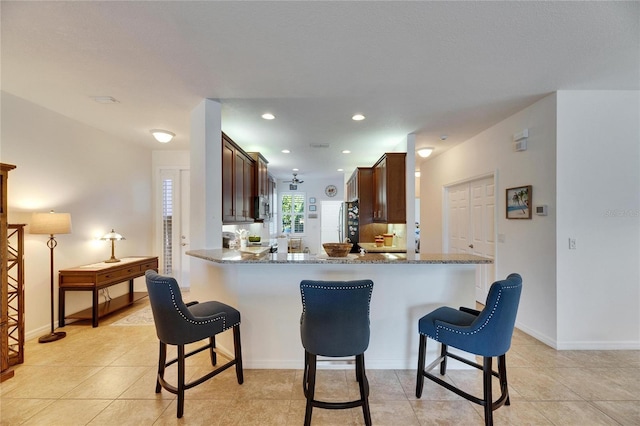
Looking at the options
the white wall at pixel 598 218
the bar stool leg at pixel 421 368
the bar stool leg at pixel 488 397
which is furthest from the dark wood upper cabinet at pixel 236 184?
the white wall at pixel 598 218

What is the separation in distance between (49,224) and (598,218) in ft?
19.1

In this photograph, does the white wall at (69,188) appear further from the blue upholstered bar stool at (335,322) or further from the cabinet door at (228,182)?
the blue upholstered bar stool at (335,322)

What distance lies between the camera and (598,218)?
2.89 m

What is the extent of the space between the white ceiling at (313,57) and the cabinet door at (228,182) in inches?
16.6

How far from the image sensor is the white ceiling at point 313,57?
1.77 metres

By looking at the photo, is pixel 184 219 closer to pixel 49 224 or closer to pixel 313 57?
pixel 49 224

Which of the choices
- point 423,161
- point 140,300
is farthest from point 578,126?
point 140,300

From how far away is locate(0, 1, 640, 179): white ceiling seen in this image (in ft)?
5.81

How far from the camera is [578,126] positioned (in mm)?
2902

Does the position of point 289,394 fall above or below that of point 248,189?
below

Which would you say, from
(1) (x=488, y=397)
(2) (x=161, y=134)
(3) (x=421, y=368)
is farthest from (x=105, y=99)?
(1) (x=488, y=397)

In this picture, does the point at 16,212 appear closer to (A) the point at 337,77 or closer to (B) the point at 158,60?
(B) the point at 158,60

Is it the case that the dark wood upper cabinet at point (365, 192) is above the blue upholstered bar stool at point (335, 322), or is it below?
above

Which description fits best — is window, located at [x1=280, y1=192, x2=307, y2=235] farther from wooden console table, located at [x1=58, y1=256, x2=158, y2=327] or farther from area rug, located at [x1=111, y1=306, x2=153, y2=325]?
area rug, located at [x1=111, y1=306, x2=153, y2=325]
